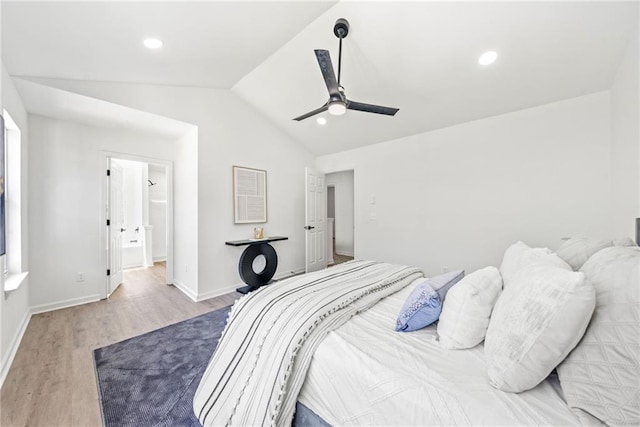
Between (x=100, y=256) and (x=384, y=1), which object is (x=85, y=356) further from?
(x=384, y=1)

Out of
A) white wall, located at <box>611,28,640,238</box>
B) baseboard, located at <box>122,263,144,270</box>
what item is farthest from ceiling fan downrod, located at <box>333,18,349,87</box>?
baseboard, located at <box>122,263,144,270</box>

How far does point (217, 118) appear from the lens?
12.1ft

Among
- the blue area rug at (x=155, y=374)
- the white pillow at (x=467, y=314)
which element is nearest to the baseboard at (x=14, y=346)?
the blue area rug at (x=155, y=374)

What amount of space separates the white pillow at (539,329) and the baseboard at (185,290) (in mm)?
3550

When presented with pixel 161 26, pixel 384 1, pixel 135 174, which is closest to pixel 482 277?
pixel 384 1

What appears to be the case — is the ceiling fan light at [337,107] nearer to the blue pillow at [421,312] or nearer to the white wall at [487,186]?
the blue pillow at [421,312]

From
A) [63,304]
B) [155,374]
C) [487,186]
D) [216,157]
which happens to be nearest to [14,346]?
[63,304]

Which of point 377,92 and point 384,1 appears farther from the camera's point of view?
point 377,92

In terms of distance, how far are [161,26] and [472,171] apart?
383cm

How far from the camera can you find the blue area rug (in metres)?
1.53

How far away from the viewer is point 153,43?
86.4 inches

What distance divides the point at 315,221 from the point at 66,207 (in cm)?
361

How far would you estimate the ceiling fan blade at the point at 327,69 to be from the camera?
1.76 metres

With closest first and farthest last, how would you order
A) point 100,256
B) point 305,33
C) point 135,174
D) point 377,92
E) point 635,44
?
1. point 635,44
2. point 305,33
3. point 377,92
4. point 100,256
5. point 135,174
